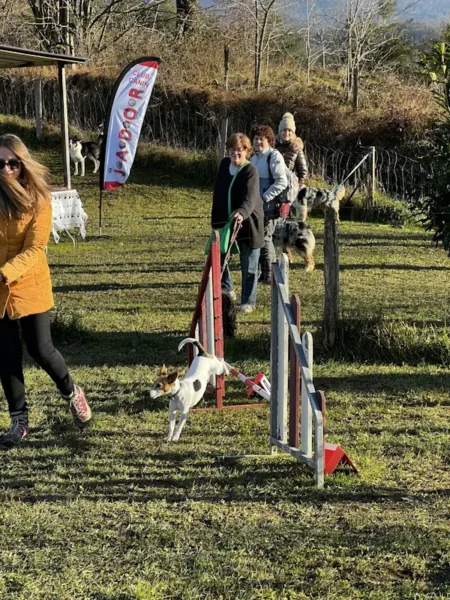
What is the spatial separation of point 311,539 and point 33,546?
1208 millimetres

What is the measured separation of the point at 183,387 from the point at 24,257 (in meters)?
1.20

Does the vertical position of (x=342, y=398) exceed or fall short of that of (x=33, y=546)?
it falls short

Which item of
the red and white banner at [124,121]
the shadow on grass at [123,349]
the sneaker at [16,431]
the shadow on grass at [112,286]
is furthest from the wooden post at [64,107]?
the sneaker at [16,431]

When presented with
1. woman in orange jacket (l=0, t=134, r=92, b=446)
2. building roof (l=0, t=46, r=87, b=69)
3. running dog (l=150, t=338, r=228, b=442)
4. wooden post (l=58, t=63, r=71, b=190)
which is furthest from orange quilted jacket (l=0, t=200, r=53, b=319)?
wooden post (l=58, t=63, r=71, b=190)

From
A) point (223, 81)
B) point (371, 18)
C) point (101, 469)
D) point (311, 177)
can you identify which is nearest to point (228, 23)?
point (223, 81)

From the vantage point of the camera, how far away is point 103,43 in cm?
2994

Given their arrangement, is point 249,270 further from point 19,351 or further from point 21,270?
point 21,270

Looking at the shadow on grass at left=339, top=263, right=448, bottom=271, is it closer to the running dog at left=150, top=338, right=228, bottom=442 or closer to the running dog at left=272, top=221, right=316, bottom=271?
the running dog at left=272, top=221, right=316, bottom=271

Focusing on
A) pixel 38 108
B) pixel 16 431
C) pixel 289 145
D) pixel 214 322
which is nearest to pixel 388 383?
pixel 214 322

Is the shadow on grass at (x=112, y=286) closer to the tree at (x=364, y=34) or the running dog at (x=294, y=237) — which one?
the running dog at (x=294, y=237)

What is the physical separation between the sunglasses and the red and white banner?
26.0ft

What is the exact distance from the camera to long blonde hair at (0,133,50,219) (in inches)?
170

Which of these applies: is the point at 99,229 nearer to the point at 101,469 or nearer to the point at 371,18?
the point at 101,469

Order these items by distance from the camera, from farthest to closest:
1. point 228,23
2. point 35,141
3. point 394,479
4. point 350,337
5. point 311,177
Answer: point 228,23, point 35,141, point 311,177, point 350,337, point 394,479
